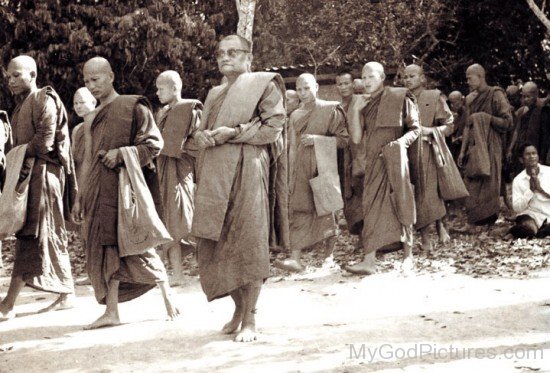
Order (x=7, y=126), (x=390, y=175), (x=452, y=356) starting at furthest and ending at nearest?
(x=390, y=175)
(x=7, y=126)
(x=452, y=356)

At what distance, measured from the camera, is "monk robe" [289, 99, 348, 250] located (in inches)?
399

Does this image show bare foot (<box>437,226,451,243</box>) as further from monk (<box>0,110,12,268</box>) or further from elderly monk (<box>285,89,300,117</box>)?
monk (<box>0,110,12,268</box>)

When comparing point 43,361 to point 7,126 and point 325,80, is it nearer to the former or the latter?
point 7,126

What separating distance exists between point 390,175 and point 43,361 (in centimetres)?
445

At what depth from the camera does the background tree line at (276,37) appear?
1619cm

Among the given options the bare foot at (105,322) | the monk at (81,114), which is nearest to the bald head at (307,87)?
the monk at (81,114)

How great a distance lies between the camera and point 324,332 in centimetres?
678

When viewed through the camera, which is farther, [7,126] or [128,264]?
[7,126]

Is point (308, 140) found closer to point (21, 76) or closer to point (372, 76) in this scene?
point (372, 76)

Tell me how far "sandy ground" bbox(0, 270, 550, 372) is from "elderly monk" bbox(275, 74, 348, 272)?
1.03 m

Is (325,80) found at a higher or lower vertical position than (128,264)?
higher

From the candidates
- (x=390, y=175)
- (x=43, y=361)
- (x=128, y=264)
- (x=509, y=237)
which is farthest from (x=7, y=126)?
(x=509, y=237)

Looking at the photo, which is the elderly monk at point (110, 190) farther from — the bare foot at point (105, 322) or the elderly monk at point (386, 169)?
the elderly monk at point (386, 169)

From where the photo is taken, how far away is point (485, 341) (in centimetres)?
635
